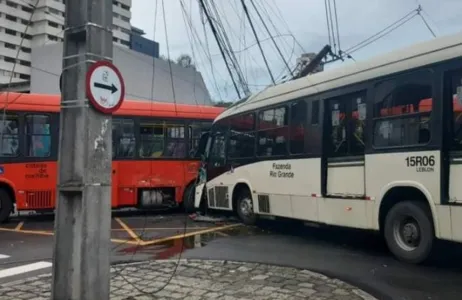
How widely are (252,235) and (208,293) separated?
5079 mm

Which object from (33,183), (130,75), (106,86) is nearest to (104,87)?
(106,86)

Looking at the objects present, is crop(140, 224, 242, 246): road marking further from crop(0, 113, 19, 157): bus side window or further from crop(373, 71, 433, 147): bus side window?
crop(0, 113, 19, 157): bus side window

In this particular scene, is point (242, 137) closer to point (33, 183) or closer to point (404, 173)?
point (404, 173)

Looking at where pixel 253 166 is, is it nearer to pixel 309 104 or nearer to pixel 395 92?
pixel 309 104

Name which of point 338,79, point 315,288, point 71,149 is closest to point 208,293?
point 315,288

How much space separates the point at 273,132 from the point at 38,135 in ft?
20.6

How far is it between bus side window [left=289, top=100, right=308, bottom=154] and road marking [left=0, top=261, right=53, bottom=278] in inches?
199

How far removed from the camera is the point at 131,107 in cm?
1438

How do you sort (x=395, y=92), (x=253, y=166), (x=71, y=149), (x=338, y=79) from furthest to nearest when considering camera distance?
(x=253, y=166)
(x=338, y=79)
(x=395, y=92)
(x=71, y=149)

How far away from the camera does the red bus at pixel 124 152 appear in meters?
12.8

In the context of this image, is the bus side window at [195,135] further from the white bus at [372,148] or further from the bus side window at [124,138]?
the white bus at [372,148]

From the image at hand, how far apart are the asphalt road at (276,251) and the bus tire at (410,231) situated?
8.1 inches

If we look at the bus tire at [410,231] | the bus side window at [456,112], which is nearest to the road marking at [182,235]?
the bus tire at [410,231]

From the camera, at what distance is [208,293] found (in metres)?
5.83
